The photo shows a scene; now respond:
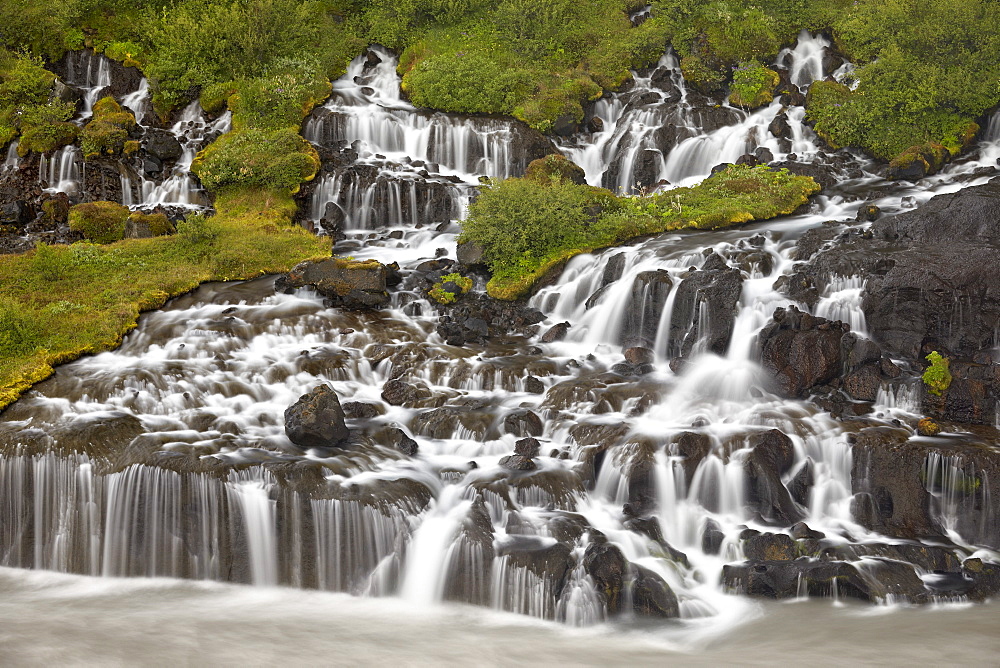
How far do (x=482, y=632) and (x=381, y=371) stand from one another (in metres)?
6.59

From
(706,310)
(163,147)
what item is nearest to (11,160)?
(163,147)

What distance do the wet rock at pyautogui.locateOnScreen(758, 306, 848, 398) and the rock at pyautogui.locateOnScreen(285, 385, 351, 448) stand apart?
7.23 metres

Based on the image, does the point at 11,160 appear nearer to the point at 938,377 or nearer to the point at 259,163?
the point at 259,163

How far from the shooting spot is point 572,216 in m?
19.4

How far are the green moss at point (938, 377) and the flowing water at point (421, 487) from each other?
42cm

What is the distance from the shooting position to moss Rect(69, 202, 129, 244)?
70.3 feet

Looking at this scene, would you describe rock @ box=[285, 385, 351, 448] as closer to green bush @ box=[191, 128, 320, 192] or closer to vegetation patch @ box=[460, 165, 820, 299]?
vegetation patch @ box=[460, 165, 820, 299]

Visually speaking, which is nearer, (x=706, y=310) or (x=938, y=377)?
(x=938, y=377)

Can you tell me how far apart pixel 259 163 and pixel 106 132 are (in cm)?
521

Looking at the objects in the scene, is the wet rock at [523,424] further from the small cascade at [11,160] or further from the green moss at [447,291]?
the small cascade at [11,160]

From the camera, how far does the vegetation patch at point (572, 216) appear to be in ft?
62.0

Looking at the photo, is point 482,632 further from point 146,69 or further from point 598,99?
point 146,69

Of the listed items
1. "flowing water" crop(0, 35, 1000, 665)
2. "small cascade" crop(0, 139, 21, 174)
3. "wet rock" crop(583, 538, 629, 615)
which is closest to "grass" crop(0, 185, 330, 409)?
"flowing water" crop(0, 35, 1000, 665)

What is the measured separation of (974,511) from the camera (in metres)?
11.0
